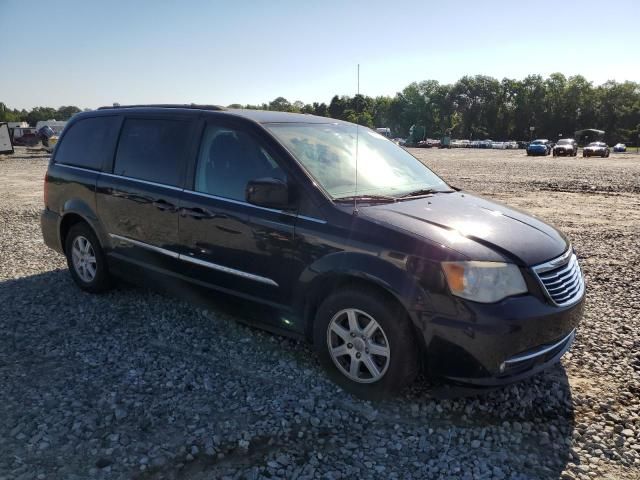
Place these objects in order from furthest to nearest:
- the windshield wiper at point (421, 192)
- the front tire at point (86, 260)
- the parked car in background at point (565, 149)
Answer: the parked car in background at point (565, 149) → the front tire at point (86, 260) → the windshield wiper at point (421, 192)

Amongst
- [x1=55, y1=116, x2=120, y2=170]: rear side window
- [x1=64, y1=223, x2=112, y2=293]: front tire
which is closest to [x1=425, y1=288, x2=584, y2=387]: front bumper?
[x1=64, y1=223, x2=112, y2=293]: front tire

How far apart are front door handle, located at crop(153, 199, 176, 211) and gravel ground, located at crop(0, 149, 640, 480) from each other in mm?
880

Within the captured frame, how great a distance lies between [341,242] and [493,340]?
1.11 metres

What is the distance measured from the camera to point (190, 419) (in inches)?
126

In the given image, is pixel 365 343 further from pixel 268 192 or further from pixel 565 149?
pixel 565 149

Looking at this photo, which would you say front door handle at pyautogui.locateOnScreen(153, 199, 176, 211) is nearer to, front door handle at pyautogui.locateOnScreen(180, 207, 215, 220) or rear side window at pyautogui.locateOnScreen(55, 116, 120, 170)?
front door handle at pyautogui.locateOnScreen(180, 207, 215, 220)

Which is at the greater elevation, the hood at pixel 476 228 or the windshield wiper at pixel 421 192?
the windshield wiper at pixel 421 192

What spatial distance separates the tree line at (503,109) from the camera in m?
105

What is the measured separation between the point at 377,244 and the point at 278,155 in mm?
1079

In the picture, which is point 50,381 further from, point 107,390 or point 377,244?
point 377,244

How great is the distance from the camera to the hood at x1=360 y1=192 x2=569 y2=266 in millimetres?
3117

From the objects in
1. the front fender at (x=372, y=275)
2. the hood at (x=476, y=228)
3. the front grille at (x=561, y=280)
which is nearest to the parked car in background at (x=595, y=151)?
the hood at (x=476, y=228)

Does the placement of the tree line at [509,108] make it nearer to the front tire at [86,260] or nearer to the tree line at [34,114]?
the tree line at [34,114]

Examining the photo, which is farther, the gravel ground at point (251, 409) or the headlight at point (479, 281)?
the headlight at point (479, 281)
